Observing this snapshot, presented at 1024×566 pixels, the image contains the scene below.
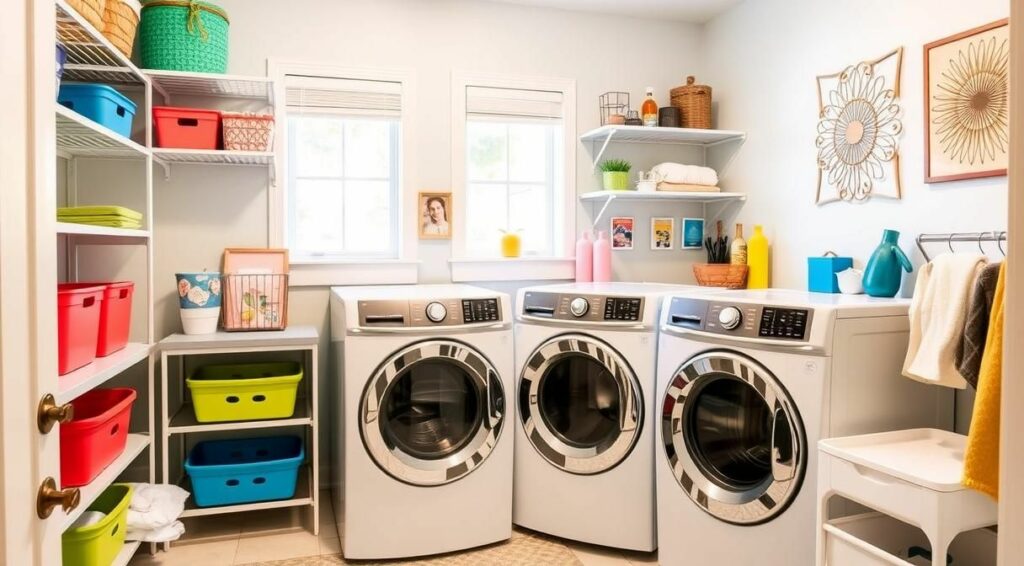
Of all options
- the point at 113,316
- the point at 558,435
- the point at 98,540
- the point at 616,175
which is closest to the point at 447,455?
the point at 558,435

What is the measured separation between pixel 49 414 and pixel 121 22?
6.25 ft

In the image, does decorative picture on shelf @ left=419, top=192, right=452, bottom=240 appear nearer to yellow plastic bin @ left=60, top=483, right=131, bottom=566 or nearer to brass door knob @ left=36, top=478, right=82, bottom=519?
yellow plastic bin @ left=60, top=483, right=131, bottom=566

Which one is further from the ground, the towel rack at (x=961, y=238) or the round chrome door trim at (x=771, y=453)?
the towel rack at (x=961, y=238)

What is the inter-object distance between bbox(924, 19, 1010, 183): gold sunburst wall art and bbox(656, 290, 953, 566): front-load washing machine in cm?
52

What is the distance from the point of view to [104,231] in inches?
83.1

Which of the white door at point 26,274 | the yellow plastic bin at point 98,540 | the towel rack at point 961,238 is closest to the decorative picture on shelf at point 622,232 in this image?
the towel rack at point 961,238

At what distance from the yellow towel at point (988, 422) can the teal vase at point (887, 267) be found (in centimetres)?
72

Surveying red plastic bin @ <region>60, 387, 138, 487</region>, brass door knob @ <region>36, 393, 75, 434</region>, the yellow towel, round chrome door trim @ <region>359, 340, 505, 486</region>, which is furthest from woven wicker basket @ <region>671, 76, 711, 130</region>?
brass door knob @ <region>36, 393, 75, 434</region>

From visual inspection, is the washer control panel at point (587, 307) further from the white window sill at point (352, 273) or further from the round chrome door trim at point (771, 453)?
the white window sill at point (352, 273)

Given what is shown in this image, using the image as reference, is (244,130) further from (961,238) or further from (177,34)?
(961,238)

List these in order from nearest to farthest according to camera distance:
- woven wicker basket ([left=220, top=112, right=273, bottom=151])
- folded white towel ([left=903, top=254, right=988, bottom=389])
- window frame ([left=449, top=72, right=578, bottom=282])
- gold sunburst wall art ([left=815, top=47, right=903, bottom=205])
Result: 1. folded white towel ([left=903, top=254, right=988, bottom=389])
2. gold sunburst wall art ([left=815, top=47, right=903, bottom=205])
3. woven wicker basket ([left=220, top=112, right=273, bottom=151])
4. window frame ([left=449, top=72, right=578, bottom=282])

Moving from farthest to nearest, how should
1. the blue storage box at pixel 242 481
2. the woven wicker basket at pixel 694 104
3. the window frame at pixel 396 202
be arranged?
the woven wicker basket at pixel 694 104 < the window frame at pixel 396 202 < the blue storage box at pixel 242 481

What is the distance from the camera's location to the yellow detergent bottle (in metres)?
3.31

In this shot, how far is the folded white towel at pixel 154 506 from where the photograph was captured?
93.1 inches
